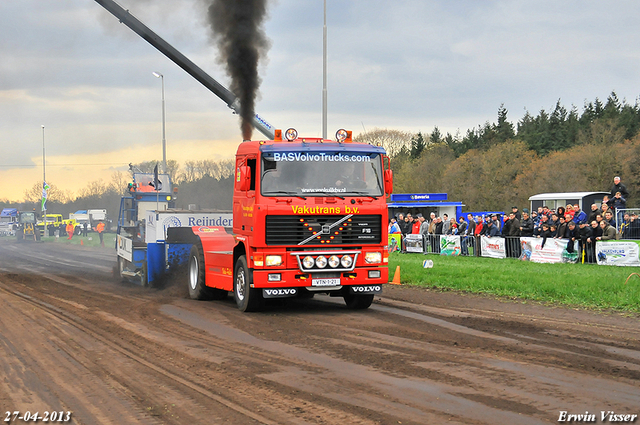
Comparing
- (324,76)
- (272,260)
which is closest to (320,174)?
(272,260)

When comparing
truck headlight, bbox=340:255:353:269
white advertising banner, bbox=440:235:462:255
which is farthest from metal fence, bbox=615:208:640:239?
truck headlight, bbox=340:255:353:269

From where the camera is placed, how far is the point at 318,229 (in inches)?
463

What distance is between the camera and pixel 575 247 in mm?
19922

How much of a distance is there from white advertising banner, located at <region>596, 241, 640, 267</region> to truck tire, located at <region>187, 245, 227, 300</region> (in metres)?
11.2

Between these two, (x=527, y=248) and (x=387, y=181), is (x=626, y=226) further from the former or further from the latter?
(x=387, y=181)

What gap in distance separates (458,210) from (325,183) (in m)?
32.7

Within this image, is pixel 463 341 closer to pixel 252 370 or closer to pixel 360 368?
pixel 360 368

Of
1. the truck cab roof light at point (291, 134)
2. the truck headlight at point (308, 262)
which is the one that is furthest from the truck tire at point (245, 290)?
the truck cab roof light at point (291, 134)

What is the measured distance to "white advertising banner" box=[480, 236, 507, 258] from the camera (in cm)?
2322

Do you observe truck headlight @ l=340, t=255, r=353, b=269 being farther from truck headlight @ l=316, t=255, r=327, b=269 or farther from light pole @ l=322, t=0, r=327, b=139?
light pole @ l=322, t=0, r=327, b=139

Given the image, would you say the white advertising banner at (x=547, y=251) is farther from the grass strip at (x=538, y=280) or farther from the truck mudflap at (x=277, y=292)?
the truck mudflap at (x=277, y=292)

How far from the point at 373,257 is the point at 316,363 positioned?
4.60m

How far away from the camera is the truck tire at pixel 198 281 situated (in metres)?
14.4

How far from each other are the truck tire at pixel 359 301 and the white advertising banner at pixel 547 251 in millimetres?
9812
